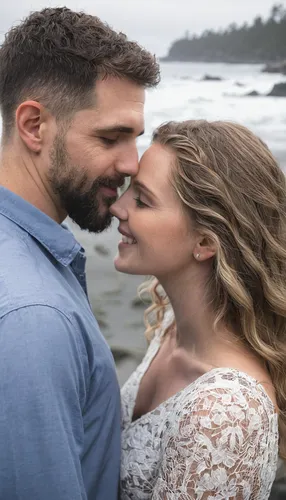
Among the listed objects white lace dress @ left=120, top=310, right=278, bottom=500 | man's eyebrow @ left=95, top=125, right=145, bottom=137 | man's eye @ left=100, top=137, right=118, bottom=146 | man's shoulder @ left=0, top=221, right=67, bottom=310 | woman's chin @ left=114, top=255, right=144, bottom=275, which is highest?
man's eyebrow @ left=95, top=125, right=145, bottom=137

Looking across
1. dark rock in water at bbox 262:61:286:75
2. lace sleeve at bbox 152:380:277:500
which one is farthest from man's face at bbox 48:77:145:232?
dark rock in water at bbox 262:61:286:75

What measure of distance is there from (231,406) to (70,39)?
140 centimetres

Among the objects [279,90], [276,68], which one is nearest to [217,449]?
[279,90]

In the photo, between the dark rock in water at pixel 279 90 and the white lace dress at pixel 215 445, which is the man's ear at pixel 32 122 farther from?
the dark rock in water at pixel 279 90

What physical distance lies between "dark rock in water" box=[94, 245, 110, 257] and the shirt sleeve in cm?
615

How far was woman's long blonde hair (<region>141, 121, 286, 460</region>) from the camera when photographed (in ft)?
8.00

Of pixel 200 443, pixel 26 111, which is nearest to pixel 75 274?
pixel 26 111

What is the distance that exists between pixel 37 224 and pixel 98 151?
0.41 meters

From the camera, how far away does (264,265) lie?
2.54 m

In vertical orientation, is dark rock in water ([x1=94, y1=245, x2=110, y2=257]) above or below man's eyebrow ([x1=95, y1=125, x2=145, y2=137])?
below

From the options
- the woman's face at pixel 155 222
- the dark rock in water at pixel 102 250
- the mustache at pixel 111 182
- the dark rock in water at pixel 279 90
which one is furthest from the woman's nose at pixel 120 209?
the dark rock in water at pixel 279 90

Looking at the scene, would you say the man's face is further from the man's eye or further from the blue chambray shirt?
the blue chambray shirt

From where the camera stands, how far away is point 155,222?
8.17 ft

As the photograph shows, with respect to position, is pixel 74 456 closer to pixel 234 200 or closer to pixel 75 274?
pixel 75 274
